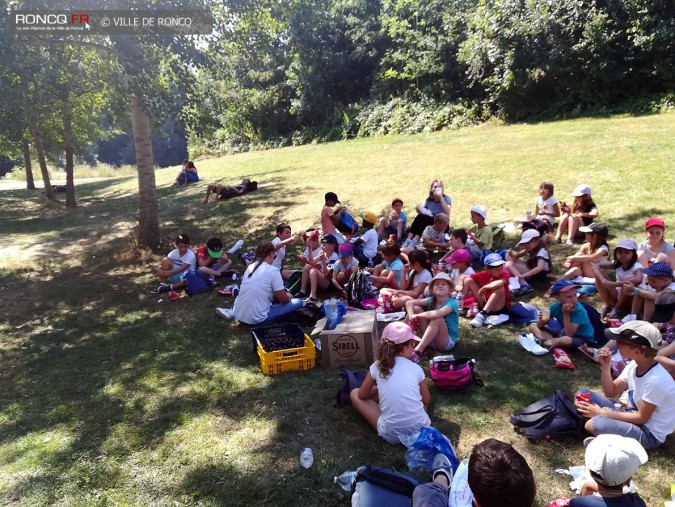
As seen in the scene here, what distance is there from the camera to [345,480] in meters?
3.76

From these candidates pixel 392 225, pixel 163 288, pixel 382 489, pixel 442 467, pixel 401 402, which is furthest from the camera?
pixel 392 225

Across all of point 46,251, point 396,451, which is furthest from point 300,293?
point 46,251

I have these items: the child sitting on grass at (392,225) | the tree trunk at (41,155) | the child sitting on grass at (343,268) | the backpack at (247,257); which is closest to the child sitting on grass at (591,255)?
the child sitting on grass at (343,268)

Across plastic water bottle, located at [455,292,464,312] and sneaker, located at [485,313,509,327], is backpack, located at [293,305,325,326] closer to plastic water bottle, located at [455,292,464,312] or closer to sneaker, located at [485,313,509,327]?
plastic water bottle, located at [455,292,464,312]

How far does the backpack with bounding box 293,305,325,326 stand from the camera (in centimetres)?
673

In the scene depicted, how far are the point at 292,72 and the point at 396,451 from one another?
32822 millimetres

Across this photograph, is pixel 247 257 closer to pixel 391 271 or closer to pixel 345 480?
pixel 391 271

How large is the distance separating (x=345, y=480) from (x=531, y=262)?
4.87 m

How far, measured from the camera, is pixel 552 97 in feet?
69.4

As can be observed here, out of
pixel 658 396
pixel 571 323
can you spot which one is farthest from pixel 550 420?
pixel 571 323

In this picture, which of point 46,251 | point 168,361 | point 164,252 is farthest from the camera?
point 46,251

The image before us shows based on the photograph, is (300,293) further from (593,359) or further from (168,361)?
(593,359)

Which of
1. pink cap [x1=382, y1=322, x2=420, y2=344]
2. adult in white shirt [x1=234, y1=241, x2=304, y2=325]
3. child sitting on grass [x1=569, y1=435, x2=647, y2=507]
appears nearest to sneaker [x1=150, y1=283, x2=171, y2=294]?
adult in white shirt [x1=234, y1=241, x2=304, y2=325]

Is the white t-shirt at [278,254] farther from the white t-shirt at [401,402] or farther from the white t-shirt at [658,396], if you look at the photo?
the white t-shirt at [658,396]
